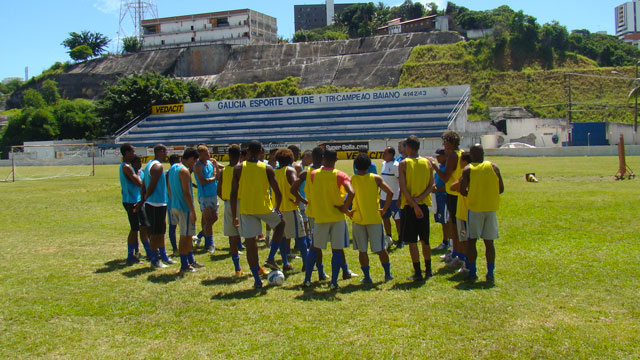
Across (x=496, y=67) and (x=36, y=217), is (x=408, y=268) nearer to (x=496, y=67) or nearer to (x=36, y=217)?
(x=36, y=217)

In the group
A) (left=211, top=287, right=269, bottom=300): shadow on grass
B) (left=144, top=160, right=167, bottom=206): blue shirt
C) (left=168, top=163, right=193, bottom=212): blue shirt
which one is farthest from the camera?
(left=144, top=160, right=167, bottom=206): blue shirt

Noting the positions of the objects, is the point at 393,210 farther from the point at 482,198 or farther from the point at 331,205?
the point at 331,205

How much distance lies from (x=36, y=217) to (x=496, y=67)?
68182 millimetres

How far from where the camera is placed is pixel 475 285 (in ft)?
21.7

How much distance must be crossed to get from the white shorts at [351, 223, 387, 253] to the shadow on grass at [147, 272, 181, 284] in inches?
115

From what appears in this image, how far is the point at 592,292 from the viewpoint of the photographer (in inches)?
237

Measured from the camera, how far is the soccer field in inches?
185

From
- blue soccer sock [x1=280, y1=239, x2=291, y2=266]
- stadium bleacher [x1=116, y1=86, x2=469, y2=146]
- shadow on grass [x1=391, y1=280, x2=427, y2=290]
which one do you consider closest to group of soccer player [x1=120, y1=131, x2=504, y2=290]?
blue soccer sock [x1=280, y1=239, x2=291, y2=266]

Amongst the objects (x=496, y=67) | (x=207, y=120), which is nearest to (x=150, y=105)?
(x=207, y=120)

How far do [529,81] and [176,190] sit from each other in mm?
66883

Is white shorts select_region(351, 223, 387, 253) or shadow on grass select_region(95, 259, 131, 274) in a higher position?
white shorts select_region(351, 223, 387, 253)

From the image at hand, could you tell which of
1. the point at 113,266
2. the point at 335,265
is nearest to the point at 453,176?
the point at 335,265

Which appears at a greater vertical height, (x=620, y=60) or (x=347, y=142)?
(x=620, y=60)

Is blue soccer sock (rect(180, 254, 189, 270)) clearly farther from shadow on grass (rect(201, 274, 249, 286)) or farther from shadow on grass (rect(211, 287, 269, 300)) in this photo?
shadow on grass (rect(211, 287, 269, 300))
